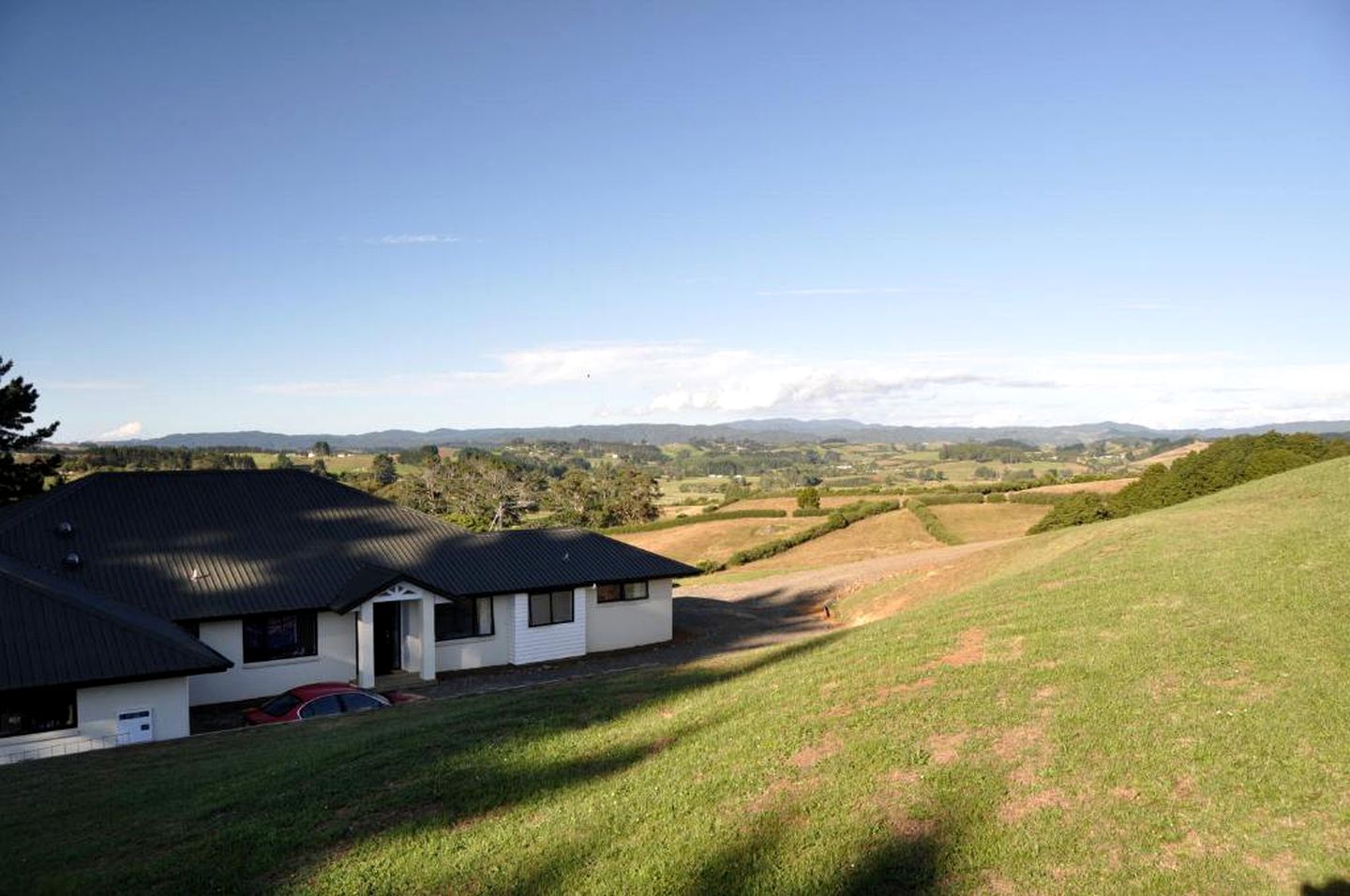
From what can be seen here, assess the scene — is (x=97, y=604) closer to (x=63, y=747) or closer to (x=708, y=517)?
(x=63, y=747)

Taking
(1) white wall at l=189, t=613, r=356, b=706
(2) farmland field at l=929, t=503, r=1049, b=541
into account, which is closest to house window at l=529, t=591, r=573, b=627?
(1) white wall at l=189, t=613, r=356, b=706

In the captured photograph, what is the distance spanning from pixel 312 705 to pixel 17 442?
32.8 m

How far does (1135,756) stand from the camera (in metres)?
10.1

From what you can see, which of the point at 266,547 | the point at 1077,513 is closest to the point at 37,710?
the point at 266,547

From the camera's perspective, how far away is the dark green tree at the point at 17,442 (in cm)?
4144

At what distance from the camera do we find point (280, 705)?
2053 centimetres

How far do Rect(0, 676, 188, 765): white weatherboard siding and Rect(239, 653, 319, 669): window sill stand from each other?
13.8ft

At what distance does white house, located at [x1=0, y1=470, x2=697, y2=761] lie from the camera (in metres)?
18.6

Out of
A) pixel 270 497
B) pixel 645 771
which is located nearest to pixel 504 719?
pixel 645 771

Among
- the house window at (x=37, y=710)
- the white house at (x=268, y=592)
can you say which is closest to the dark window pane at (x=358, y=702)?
the white house at (x=268, y=592)

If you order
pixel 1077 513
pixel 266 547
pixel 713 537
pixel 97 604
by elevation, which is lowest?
pixel 713 537

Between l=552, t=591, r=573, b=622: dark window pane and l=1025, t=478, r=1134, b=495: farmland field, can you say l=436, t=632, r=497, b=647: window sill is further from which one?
l=1025, t=478, r=1134, b=495: farmland field

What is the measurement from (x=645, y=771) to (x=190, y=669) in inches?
484

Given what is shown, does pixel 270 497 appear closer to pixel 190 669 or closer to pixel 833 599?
pixel 190 669
